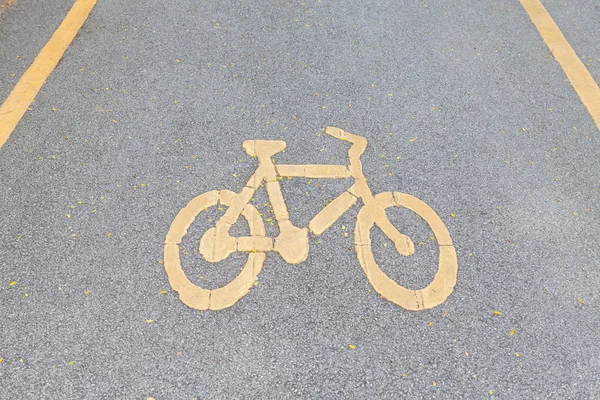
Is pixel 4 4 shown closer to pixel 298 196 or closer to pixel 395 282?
pixel 298 196

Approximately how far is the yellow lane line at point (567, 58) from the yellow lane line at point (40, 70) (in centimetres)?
462

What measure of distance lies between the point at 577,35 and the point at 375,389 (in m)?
4.32

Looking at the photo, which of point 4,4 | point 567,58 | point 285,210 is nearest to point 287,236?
point 285,210

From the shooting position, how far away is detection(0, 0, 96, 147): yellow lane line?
3236mm

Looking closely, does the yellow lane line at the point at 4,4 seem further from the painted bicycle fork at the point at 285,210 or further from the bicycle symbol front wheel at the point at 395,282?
the bicycle symbol front wheel at the point at 395,282

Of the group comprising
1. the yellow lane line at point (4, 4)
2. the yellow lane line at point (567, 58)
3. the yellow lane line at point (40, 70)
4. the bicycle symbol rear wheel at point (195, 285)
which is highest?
the yellow lane line at point (567, 58)

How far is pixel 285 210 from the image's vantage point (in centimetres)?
278

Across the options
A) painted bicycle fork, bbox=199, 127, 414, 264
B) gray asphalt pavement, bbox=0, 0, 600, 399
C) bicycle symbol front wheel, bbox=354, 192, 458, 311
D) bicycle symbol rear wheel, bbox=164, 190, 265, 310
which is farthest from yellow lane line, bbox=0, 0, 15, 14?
bicycle symbol front wheel, bbox=354, 192, 458, 311

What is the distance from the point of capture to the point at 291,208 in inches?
112

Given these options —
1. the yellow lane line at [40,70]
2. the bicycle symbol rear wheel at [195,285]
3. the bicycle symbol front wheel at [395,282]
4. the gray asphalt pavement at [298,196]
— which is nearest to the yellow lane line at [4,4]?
the gray asphalt pavement at [298,196]

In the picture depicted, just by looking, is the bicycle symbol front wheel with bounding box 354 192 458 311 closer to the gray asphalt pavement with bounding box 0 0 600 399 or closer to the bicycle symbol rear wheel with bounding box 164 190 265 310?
the gray asphalt pavement with bounding box 0 0 600 399

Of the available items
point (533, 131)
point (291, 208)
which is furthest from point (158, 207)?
point (533, 131)

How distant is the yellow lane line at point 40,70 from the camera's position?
10.6 ft

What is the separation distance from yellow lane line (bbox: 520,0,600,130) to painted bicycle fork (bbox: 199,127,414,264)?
2141 millimetres
